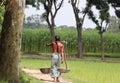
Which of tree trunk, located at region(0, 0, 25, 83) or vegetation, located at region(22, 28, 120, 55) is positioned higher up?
tree trunk, located at region(0, 0, 25, 83)

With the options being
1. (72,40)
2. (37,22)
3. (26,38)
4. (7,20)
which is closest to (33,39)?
(26,38)

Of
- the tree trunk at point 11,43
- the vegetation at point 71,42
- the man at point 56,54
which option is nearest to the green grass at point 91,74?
the man at point 56,54

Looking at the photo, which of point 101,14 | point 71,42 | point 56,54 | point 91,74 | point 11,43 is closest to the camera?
point 11,43

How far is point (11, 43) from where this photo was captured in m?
14.0

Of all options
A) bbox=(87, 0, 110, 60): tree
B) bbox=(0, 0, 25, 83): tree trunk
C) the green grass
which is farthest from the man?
bbox=(87, 0, 110, 60): tree

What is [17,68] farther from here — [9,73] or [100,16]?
[100,16]

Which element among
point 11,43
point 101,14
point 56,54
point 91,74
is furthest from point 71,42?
point 11,43

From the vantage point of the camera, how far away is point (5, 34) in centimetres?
1409

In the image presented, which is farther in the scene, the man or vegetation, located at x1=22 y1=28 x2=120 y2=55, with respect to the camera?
vegetation, located at x1=22 y1=28 x2=120 y2=55

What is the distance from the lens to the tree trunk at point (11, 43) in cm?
1395

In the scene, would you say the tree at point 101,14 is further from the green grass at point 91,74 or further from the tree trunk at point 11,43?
the tree trunk at point 11,43

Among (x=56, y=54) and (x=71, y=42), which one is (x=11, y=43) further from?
(x=71, y=42)

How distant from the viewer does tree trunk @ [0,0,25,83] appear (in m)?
13.9

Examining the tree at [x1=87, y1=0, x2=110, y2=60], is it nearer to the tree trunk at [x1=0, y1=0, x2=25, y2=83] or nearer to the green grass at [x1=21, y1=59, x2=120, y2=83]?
the green grass at [x1=21, y1=59, x2=120, y2=83]
